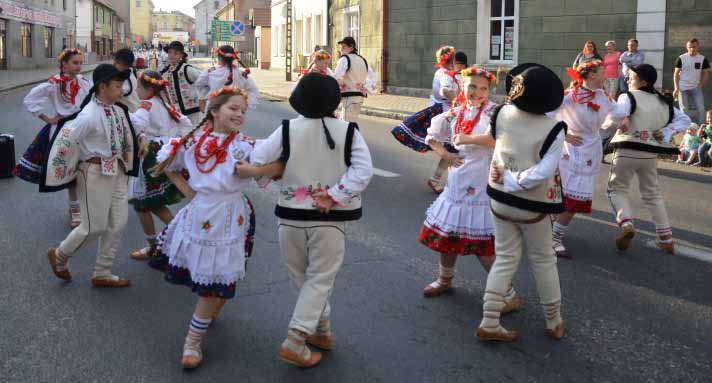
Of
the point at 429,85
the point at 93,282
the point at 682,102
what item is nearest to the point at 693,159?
the point at 682,102

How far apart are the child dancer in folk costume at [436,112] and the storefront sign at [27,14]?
3919 cm

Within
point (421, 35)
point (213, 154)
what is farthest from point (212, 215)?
point (421, 35)

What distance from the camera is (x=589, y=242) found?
6.96 meters

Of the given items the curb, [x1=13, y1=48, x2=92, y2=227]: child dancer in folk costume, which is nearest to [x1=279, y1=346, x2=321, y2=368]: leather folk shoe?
[x1=13, y1=48, x2=92, y2=227]: child dancer in folk costume

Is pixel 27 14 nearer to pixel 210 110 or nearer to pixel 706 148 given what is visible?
pixel 706 148

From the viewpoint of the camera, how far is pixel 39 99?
24.5 ft

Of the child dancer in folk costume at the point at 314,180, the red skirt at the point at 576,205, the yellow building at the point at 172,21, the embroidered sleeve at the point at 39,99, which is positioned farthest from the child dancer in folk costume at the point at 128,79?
the yellow building at the point at 172,21

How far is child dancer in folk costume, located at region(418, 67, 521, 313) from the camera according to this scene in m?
4.99

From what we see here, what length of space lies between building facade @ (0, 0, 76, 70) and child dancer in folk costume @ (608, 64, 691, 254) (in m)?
42.4

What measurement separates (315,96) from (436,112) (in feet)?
17.8

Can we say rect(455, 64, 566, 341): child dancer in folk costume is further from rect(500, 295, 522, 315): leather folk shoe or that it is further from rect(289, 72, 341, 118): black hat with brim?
rect(289, 72, 341, 118): black hat with brim

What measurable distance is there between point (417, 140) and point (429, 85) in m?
15.6

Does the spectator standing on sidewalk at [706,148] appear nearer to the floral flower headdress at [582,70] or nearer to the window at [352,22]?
the floral flower headdress at [582,70]

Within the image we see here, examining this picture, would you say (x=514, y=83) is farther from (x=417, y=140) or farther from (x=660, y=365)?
(x=417, y=140)
